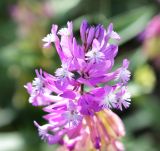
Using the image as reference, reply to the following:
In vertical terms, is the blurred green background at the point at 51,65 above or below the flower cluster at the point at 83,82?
above

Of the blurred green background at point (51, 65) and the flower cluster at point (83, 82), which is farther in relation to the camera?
the blurred green background at point (51, 65)

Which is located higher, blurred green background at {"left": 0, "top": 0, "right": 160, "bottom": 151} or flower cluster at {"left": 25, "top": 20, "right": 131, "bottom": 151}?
blurred green background at {"left": 0, "top": 0, "right": 160, "bottom": 151}

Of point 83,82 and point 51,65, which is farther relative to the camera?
point 51,65

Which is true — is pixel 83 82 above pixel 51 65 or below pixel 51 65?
below

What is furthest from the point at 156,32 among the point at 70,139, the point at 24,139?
the point at 70,139
